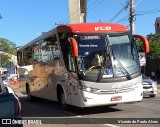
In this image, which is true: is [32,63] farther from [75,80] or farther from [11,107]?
[11,107]

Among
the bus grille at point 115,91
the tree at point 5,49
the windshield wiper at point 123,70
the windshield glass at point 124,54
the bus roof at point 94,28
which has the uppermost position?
the tree at point 5,49

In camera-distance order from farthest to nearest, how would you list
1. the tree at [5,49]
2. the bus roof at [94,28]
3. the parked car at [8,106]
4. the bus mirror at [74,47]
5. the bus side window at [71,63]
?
1. the tree at [5,49]
2. the bus roof at [94,28]
3. the bus side window at [71,63]
4. the bus mirror at [74,47]
5. the parked car at [8,106]

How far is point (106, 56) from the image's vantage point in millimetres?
13500

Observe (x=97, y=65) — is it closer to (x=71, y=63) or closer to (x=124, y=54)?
(x=71, y=63)

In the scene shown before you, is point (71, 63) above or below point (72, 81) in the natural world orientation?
above

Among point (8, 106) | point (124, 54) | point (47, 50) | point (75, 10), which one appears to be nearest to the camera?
point (8, 106)

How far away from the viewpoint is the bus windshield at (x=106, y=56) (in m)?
13.2

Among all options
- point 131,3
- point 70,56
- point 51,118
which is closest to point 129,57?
point 70,56

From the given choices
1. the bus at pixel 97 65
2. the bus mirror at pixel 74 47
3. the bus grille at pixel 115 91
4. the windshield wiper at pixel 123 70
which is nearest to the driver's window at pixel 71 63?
the bus at pixel 97 65

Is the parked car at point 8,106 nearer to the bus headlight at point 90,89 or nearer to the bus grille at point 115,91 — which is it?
the bus headlight at point 90,89

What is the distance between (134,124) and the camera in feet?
35.6

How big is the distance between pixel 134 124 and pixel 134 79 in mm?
2899

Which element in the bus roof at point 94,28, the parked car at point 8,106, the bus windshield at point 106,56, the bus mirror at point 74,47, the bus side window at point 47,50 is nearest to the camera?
the parked car at point 8,106

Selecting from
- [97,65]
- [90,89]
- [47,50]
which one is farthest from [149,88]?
[90,89]
